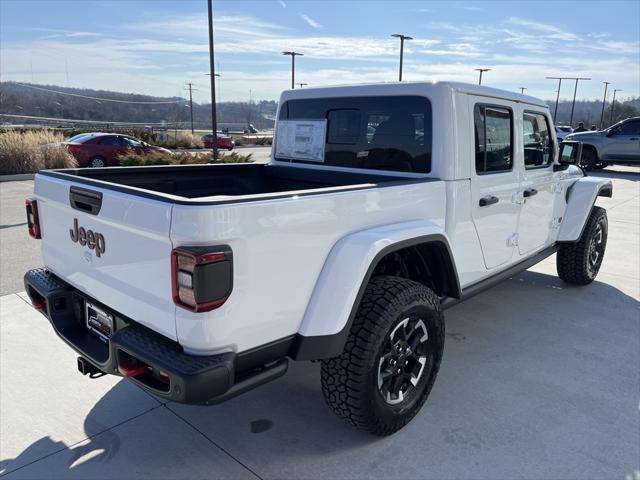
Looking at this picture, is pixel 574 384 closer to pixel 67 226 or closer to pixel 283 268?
pixel 283 268

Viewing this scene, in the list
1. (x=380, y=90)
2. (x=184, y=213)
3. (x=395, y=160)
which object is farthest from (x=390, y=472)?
(x=380, y=90)

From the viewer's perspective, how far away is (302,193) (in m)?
2.26

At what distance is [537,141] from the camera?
4.24 meters

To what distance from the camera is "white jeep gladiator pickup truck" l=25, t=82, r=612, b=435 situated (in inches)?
79.4

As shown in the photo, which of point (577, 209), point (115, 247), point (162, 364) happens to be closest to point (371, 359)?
point (162, 364)

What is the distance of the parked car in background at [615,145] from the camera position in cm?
1620

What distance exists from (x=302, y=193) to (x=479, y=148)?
166 cm

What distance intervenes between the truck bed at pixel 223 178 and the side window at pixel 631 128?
1615 cm

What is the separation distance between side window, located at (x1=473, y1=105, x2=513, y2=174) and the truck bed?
62 centimetres

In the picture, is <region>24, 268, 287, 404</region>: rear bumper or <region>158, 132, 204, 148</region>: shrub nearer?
<region>24, 268, 287, 404</region>: rear bumper

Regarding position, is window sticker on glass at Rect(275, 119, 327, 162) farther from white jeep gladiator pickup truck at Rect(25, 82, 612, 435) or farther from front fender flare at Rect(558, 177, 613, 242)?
front fender flare at Rect(558, 177, 613, 242)

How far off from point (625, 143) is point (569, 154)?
46.4 feet

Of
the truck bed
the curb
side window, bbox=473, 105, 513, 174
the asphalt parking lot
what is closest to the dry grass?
the curb

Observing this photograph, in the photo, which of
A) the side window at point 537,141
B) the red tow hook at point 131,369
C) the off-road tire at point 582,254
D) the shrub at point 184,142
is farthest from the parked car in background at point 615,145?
the shrub at point 184,142
